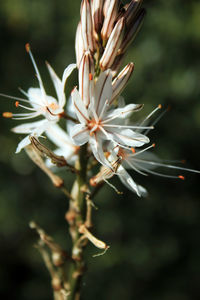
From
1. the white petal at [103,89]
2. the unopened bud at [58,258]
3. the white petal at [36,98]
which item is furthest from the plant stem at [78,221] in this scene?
the white petal at [36,98]

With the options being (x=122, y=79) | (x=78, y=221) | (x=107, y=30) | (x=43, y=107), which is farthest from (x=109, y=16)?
(x=78, y=221)

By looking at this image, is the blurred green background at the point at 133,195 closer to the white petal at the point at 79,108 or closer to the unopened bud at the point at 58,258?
the unopened bud at the point at 58,258

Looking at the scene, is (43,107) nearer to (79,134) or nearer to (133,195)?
(79,134)

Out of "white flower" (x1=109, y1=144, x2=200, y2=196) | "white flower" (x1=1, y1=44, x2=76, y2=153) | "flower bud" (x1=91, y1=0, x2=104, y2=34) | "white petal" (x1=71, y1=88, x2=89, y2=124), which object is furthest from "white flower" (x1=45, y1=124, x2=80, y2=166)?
"flower bud" (x1=91, y1=0, x2=104, y2=34)

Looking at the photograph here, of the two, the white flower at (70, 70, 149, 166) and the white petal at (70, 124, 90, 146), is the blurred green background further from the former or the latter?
the white petal at (70, 124, 90, 146)

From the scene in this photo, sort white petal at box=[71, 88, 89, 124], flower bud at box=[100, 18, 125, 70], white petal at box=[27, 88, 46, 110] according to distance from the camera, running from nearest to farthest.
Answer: white petal at box=[71, 88, 89, 124]
flower bud at box=[100, 18, 125, 70]
white petal at box=[27, 88, 46, 110]
